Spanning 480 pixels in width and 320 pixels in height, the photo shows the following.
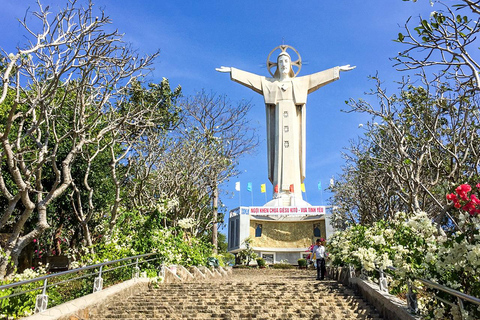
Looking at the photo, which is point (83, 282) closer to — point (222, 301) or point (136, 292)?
point (136, 292)

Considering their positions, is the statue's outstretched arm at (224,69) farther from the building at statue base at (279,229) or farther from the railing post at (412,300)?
the railing post at (412,300)

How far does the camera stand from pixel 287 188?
98.3 ft

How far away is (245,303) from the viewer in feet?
28.0

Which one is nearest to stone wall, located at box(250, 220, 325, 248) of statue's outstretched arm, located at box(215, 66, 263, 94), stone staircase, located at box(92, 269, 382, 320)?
statue's outstretched arm, located at box(215, 66, 263, 94)

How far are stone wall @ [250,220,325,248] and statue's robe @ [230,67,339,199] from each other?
2.19 m

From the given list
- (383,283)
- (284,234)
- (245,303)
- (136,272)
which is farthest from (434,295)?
(284,234)

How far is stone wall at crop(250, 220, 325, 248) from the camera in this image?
29.8m

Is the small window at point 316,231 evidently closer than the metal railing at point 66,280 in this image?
No

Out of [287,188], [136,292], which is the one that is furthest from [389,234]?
[287,188]

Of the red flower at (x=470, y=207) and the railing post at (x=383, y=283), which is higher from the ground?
→ the red flower at (x=470, y=207)

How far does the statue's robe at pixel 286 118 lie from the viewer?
30.3m

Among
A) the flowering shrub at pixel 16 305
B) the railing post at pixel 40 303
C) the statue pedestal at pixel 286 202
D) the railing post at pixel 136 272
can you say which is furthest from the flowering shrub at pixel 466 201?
the statue pedestal at pixel 286 202

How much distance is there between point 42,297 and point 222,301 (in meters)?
3.54

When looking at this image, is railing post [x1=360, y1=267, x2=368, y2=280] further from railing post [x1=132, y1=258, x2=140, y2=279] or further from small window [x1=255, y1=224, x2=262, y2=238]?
small window [x1=255, y1=224, x2=262, y2=238]
